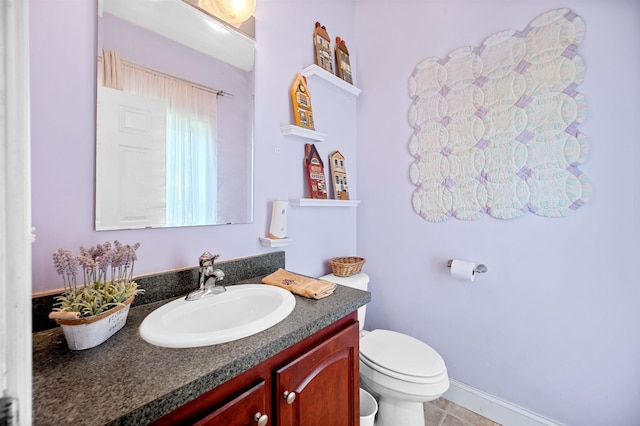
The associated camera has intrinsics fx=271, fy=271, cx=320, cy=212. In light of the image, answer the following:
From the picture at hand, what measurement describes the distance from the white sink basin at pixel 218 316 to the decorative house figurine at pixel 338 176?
2.91 ft

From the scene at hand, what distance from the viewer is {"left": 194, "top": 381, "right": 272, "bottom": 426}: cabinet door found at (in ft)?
1.95

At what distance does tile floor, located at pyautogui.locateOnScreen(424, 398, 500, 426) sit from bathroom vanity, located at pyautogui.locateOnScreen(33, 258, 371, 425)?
2.89 ft

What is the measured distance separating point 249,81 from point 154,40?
41 cm

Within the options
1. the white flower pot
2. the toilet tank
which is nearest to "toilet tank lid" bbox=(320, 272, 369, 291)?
the toilet tank

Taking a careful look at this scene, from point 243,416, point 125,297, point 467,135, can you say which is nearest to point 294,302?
point 243,416

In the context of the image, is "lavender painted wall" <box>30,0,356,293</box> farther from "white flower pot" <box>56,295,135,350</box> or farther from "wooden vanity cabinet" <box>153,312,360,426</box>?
"wooden vanity cabinet" <box>153,312,360,426</box>

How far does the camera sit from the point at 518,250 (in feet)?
4.64

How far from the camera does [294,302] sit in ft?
3.11

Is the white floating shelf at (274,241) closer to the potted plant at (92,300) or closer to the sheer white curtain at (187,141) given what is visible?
the sheer white curtain at (187,141)

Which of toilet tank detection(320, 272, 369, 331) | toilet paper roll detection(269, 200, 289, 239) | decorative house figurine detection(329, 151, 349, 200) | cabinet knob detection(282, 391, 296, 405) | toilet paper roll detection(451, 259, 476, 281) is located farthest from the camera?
decorative house figurine detection(329, 151, 349, 200)

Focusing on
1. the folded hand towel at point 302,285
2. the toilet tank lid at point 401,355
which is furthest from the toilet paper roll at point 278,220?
the toilet tank lid at point 401,355

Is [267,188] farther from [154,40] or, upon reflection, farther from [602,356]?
[602,356]

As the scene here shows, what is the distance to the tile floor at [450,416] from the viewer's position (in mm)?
1487

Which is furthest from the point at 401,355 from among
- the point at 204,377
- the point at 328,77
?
the point at 328,77
